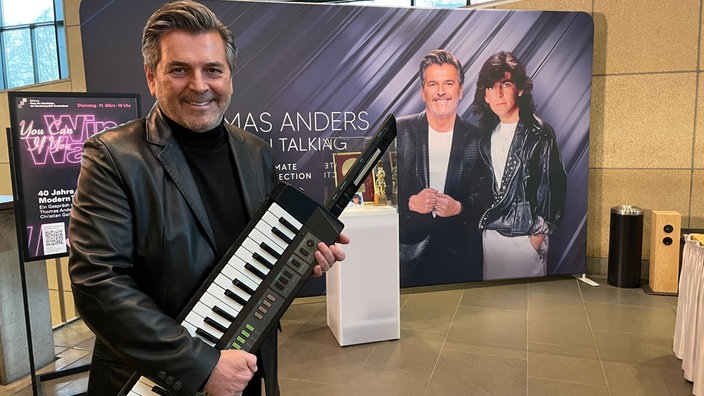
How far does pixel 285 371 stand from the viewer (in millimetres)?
3166

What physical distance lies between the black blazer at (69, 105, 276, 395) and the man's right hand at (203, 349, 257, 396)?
2 cm

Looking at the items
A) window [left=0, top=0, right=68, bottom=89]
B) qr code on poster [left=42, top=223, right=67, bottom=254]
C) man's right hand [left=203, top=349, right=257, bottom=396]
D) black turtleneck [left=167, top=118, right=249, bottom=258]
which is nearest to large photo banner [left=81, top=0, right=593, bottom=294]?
qr code on poster [left=42, top=223, right=67, bottom=254]

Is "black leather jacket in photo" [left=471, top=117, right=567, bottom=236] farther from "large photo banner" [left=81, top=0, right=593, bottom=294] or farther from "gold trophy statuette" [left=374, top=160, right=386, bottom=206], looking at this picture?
"gold trophy statuette" [left=374, top=160, right=386, bottom=206]

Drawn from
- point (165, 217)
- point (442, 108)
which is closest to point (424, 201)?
point (442, 108)

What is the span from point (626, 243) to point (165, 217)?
442cm

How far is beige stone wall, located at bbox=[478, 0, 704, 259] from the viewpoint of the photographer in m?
4.57

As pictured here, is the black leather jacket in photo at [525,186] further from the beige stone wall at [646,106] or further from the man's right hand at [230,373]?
the man's right hand at [230,373]

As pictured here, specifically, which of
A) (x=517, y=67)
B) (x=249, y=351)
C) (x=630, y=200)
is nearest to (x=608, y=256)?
(x=630, y=200)

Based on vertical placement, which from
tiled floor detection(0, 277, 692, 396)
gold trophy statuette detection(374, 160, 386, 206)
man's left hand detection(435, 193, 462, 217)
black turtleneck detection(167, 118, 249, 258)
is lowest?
tiled floor detection(0, 277, 692, 396)

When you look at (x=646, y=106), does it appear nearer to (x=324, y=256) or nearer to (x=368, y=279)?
(x=368, y=279)

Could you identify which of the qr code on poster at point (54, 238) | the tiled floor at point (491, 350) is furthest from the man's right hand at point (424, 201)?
the qr code on poster at point (54, 238)

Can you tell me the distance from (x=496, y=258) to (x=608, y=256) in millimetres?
1109

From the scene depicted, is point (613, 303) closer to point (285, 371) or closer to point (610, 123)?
point (610, 123)

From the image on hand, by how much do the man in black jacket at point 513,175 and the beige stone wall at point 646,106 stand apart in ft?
1.95
